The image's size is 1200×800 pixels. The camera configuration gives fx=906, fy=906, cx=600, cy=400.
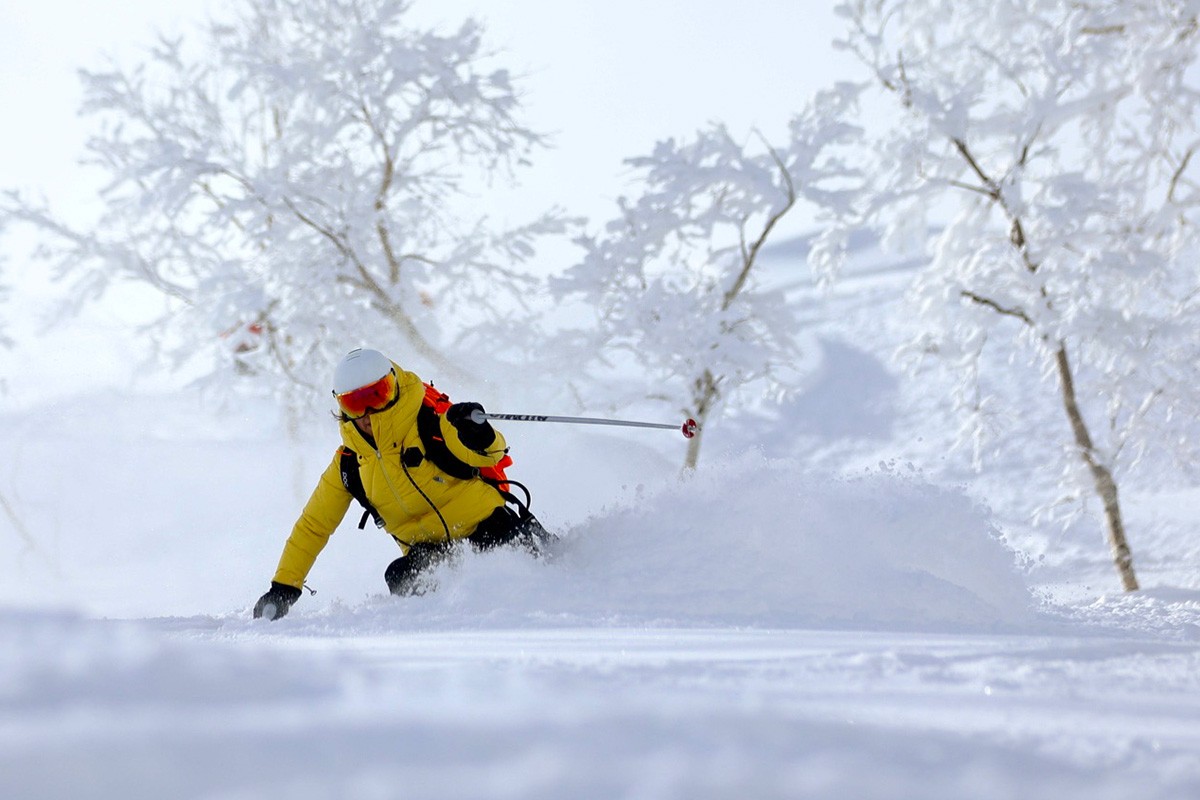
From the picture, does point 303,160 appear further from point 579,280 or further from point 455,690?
point 455,690

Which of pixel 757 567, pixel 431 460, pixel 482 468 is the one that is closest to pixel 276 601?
pixel 431 460

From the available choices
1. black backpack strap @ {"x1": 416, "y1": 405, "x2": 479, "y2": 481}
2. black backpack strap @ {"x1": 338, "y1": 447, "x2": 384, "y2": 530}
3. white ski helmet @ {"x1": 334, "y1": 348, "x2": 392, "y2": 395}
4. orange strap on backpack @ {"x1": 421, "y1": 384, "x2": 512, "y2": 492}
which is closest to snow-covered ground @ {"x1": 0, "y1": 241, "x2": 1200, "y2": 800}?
orange strap on backpack @ {"x1": 421, "y1": 384, "x2": 512, "y2": 492}

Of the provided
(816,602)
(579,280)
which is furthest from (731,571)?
(579,280)

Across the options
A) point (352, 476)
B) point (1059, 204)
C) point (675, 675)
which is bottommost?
point (675, 675)

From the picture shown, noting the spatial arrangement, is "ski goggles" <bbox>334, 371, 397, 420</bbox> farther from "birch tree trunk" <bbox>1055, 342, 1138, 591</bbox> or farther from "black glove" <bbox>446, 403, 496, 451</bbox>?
"birch tree trunk" <bbox>1055, 342, 1138, 591</bbox>

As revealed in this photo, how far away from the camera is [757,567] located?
3.92 meters

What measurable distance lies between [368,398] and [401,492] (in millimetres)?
545

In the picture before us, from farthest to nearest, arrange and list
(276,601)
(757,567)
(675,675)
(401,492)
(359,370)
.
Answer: (401,492), (276,601), (359,370), (757,567), (675,675)

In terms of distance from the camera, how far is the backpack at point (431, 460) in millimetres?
4516

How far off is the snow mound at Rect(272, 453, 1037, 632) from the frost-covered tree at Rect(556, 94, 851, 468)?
14.6 feet

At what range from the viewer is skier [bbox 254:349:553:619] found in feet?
14.5

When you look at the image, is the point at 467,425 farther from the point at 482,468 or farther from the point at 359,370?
the point at 359,370

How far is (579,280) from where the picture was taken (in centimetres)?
962

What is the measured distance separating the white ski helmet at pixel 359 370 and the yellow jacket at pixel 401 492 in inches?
6.8
